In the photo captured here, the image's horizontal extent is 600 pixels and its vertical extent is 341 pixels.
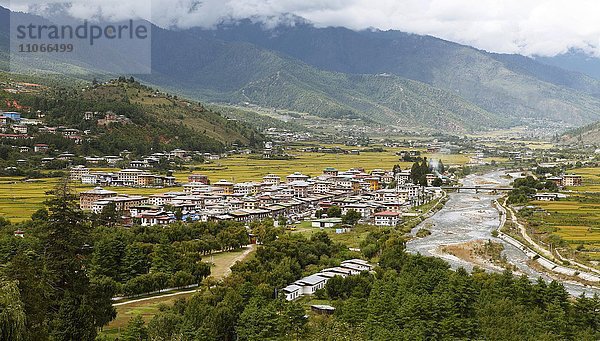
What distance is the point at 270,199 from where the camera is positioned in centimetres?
5688

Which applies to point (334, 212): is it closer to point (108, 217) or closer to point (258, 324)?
point (108, 217)

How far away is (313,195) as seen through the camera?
63.1 metres

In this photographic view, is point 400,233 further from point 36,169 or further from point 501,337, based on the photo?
point 36,169

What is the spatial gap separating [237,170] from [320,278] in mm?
50570

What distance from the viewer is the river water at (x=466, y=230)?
36.9 metres

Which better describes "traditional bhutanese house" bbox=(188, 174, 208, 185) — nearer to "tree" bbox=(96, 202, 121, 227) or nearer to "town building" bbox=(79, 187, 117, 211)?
"town building" bbox=(79, 187, 117, 211)

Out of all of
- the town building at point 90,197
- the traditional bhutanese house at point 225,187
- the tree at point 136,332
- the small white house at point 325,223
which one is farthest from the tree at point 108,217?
the tree at point 136,332

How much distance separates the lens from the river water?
36856 millimetres

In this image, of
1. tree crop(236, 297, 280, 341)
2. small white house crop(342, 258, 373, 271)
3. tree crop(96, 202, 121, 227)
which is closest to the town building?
tree crop(96, 202, 121, 227)

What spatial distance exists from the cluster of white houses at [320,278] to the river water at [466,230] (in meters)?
6.31

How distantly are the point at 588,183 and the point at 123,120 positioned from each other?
58.8m

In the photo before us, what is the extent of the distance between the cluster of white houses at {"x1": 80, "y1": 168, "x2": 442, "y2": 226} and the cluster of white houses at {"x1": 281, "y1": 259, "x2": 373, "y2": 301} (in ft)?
53.4

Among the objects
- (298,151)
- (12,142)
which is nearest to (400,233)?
(12,142)

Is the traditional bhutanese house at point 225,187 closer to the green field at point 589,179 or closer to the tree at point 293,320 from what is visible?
the green field at point 589,179
